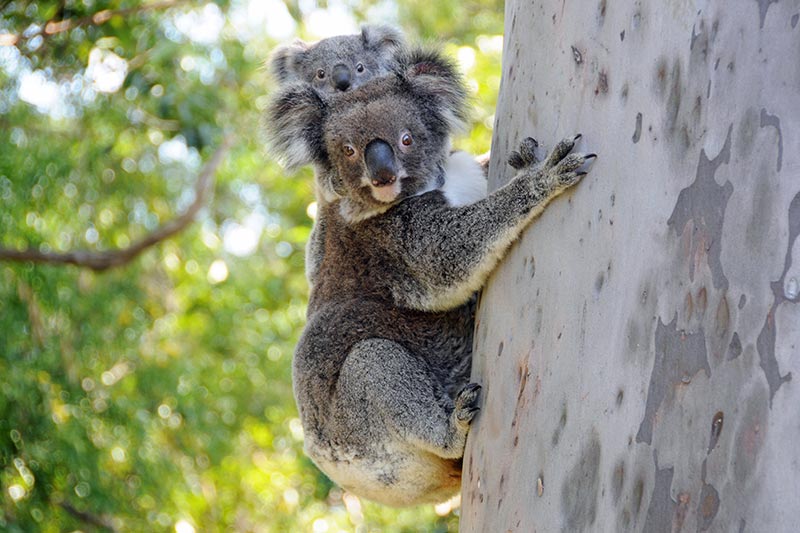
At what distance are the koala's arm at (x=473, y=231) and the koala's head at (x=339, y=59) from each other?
6.76 feet

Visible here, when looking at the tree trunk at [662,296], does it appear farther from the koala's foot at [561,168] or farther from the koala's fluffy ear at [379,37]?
the koala's fluffy ear at [379,37]

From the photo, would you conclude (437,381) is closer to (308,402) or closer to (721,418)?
(308,402)

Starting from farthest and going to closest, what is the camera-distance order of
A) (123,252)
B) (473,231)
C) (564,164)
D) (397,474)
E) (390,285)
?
(123,252) < (390,285) < (397,474) < (473,231) < (564,164)

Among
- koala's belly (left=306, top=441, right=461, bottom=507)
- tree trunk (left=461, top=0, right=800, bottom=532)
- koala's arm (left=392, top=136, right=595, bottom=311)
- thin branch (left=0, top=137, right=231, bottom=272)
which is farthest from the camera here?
thin branch (left=0, top=137, right=231, bottom=272)

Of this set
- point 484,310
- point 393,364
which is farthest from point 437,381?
point 484,310

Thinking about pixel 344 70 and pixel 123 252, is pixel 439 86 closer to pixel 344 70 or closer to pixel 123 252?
pixel 344 70

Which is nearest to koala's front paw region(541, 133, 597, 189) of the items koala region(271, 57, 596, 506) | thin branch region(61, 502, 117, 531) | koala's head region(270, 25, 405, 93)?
koala region(271, 57, 596, 506)

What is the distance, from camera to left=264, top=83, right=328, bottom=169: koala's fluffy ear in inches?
142

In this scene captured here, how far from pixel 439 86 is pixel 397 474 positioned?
4.44ft

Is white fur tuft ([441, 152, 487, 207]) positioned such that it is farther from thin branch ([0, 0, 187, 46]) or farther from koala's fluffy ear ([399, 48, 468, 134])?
thin branch ([0, 0, 187, 46])

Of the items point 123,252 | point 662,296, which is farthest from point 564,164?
point 123,252

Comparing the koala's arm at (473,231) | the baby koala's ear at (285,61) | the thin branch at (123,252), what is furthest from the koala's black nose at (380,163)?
the thin branch at (123,252)

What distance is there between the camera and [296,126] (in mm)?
3609

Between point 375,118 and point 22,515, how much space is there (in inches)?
203
